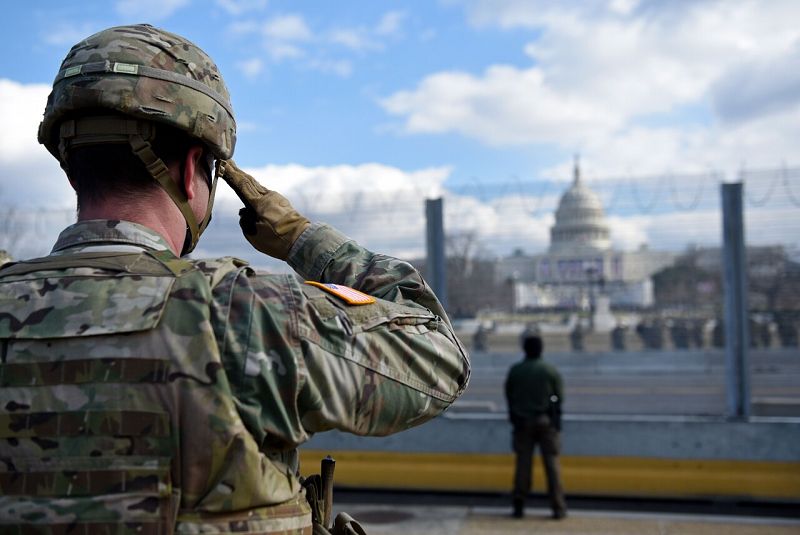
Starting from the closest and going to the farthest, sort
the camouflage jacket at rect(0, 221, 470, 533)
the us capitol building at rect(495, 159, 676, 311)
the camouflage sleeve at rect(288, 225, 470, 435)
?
1. the camouflage jacket at rect(0, 221, 470, 533)
2. the camouflage sleeve at rect(288, 225, 470, 435)
3. the us capitol building at rect(495, 159, 676, 311)

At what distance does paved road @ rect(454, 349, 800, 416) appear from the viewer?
7.32 m

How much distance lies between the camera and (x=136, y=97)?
5.12ft

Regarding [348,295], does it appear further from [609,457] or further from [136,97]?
[609,457]

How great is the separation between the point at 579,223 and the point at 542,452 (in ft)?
7.40

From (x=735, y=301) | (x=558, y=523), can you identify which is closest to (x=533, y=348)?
(x=558, y=523)

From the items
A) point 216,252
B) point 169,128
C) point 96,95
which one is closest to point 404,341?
point 169,128

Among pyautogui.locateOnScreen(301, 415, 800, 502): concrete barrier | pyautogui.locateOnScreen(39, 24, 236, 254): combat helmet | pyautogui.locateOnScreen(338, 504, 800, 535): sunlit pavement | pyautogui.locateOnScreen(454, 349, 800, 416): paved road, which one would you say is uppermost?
pyautogui.locateOnScreen(39, 24, 236, 254): combat helmet

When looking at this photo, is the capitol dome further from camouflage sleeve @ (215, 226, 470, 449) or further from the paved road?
camouflage sleeve @ (215, 226, 470, 449)

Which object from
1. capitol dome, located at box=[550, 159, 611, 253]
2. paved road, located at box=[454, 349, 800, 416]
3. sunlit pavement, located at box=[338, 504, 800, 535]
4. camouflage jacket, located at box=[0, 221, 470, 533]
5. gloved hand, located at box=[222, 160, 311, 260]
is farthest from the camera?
capitol dome, located at box=[550, 159, 611, 253]

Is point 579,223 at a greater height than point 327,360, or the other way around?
point 579,223

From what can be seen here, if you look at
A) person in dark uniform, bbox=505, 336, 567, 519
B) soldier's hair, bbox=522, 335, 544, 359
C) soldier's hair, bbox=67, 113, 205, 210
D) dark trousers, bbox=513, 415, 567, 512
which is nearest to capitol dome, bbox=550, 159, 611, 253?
soldier's hair, bbox=522, 335, 544, 359

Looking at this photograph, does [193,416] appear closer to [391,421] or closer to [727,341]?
[391,421]

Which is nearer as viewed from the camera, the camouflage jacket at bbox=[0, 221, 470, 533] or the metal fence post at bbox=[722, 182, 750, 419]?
the camouflage jacket at bbox=[0, 221, 470, 533]

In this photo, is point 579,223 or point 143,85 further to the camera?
point 579,223
